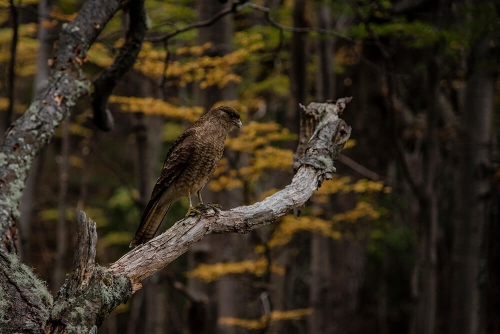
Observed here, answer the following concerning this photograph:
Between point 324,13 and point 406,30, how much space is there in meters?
2.91

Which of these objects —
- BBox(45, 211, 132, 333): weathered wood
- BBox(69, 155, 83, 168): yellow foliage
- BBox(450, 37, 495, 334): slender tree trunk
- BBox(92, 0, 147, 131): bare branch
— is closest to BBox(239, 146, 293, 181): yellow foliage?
BBox(450, 37, 495, 334): slender tree trunk

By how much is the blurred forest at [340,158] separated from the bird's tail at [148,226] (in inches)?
67.2

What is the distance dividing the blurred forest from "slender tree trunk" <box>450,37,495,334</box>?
0.06 feet

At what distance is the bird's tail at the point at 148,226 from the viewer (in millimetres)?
3756

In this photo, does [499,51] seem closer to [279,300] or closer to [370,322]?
[279,300]

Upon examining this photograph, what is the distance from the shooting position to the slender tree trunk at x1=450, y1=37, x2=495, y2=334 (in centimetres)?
664

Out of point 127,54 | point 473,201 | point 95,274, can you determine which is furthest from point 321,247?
point 95,274

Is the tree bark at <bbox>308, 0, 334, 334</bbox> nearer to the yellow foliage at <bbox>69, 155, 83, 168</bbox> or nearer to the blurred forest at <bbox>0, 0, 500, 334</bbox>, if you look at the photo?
the blurred forest at <bbox>0, 0, 500, 334</bbox>

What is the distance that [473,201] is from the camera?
21.9ft

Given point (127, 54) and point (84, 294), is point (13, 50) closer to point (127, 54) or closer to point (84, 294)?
point (127, 54)

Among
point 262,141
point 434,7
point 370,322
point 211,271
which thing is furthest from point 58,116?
point 370,322

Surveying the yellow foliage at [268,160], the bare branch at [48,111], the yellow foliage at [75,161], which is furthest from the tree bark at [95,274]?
the yellow foliage at [75,161]

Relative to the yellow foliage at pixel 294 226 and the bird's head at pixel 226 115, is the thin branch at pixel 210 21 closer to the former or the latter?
the bird's head at pixel 226 115

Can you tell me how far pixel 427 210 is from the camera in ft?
25.4
